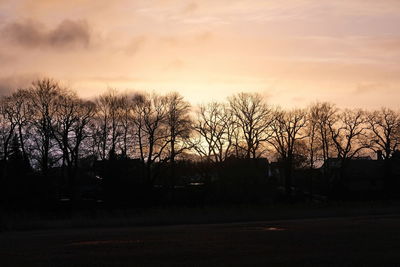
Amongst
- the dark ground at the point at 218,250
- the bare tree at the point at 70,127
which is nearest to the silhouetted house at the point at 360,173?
the bare tree at the point at 70,127

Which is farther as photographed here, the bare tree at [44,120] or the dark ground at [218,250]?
the bare tree at [44,120]

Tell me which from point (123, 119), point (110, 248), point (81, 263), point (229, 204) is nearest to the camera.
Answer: point (81, 263)

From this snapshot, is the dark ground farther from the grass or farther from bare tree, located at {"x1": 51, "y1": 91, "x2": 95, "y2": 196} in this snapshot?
bare tree, located at {"x1": 51, "y1": 91, "x2": 95, "y2": 196}

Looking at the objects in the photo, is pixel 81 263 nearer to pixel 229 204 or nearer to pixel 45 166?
pixel 229 204

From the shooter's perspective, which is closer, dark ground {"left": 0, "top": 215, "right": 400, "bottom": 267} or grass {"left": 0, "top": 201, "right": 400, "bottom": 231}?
dark ground {"left": 0, "top": 215, "right": 400, "bottom": 267}

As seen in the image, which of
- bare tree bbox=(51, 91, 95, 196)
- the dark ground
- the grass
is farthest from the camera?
bare tree bbox=(51, 91, 95, 196)

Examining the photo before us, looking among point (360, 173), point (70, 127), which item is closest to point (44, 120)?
point (70, 127)

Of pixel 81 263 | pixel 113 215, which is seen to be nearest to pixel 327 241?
pixel 81 263

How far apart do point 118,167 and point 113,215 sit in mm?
14797

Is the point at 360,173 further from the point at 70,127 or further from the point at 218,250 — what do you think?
the point at 218,250

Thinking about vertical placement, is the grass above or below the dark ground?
above

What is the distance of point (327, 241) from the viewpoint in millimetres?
31516

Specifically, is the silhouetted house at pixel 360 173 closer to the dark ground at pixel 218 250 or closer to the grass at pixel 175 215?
the grass at pixel 175 215

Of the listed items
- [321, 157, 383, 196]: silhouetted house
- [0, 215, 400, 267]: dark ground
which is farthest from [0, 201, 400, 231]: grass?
[321, 157, 383, 196]: silhouetted house
